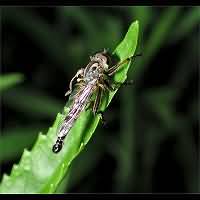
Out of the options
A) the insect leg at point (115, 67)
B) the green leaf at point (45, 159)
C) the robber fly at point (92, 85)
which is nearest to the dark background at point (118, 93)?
the robber fly at point (92, 85)

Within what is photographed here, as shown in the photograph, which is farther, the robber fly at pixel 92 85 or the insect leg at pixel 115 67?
the robber fly at pixel 92 85

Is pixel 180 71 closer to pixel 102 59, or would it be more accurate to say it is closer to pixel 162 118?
pixel 162 118

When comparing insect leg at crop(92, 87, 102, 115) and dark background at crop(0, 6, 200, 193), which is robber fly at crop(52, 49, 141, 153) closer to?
insect leg at crop(92, 87, 102, 115)

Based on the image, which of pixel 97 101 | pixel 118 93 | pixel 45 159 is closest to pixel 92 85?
pixel 97 101

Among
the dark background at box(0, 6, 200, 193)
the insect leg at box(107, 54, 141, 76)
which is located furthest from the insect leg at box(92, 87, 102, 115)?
the dark background at box(0, 6, 200, 193)

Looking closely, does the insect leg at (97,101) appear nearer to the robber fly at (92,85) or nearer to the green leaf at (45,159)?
the robber fly at (92,85)

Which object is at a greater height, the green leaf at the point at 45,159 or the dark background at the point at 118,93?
the dark background at the point at 118,93

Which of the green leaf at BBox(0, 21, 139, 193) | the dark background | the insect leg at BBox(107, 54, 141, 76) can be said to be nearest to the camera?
the green leaf at BBox(0, 21, 139, 193)
